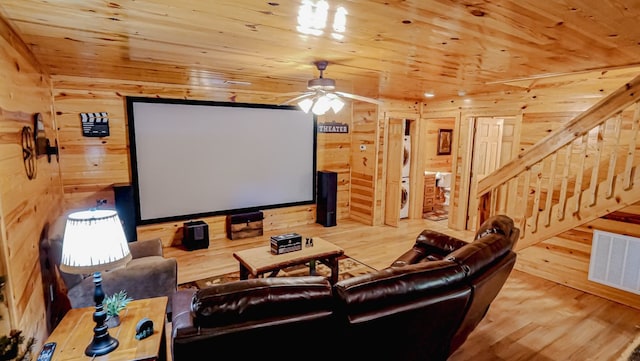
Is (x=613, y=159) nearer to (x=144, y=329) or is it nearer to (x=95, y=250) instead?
(x=144, y=329)

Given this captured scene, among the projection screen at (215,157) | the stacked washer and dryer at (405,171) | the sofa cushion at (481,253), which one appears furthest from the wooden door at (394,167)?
the sofa cushion at (481,253)

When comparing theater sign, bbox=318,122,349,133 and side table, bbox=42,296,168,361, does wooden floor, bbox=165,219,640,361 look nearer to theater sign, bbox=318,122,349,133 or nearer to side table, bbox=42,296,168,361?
side table, bbox=42,296,168,361

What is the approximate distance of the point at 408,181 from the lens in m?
6.62

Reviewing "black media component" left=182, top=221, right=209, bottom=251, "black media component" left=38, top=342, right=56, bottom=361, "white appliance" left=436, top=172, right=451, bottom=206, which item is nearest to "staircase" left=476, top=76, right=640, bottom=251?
"white appliance" left=436, top=172, right=451, bottom=206

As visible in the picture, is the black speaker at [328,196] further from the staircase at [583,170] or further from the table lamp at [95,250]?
the table lamp at [95,250]

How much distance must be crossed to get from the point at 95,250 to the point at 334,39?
1.96m

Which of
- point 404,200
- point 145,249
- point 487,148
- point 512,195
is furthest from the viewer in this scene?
point 404,200

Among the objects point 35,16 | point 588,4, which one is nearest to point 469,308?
point 588,4

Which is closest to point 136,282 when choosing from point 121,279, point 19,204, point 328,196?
point 121,279

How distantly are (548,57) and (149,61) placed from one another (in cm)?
361

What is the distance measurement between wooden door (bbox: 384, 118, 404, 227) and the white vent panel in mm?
3036

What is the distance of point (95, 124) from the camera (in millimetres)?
4258

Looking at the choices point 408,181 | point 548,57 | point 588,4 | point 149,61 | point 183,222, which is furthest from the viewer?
point 408,181

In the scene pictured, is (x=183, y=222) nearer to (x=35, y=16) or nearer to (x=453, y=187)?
(x=35, y=16)
